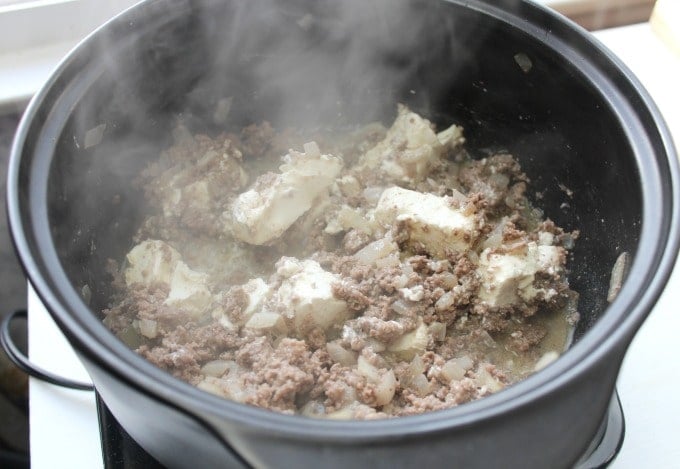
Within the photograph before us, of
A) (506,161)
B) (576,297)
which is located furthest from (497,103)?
(576,297)

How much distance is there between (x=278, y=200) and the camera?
131cm

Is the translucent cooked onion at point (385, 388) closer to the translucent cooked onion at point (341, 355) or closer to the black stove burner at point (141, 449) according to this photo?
the translucent cooked onion at point (341, 355)

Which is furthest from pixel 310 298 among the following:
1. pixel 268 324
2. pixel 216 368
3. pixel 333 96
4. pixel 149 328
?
pixel 333 96

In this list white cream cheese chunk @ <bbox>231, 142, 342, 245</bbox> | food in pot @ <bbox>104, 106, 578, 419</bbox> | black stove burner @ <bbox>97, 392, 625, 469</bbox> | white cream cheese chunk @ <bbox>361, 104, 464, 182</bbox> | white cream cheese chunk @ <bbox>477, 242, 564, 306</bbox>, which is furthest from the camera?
white cream cheese chunk @ <bbox>361, 104, 464, 182</bbox>

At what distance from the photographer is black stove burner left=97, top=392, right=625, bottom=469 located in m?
0.99

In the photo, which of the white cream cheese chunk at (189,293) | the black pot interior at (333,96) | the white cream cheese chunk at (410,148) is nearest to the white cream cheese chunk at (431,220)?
the white cream cheese chunk at (410,148)

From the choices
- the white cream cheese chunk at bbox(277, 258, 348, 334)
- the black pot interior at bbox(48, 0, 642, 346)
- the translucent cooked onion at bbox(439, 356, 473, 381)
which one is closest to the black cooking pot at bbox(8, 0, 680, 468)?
the black pot interior at bbox(48, 0, 642, 346)

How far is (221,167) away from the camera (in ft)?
4.73

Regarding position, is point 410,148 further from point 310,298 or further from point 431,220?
point 310,298

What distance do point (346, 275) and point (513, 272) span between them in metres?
0.31

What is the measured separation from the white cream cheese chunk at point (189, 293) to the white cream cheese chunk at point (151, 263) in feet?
0.08

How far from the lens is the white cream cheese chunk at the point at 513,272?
1206 millimetres

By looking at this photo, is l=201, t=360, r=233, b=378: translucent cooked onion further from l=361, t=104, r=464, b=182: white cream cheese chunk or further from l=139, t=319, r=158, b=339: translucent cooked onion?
l=361, t=104, r=464, b=182: white cream cheese chunk

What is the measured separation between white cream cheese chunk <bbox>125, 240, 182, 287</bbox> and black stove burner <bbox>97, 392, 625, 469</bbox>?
0.24 meters
